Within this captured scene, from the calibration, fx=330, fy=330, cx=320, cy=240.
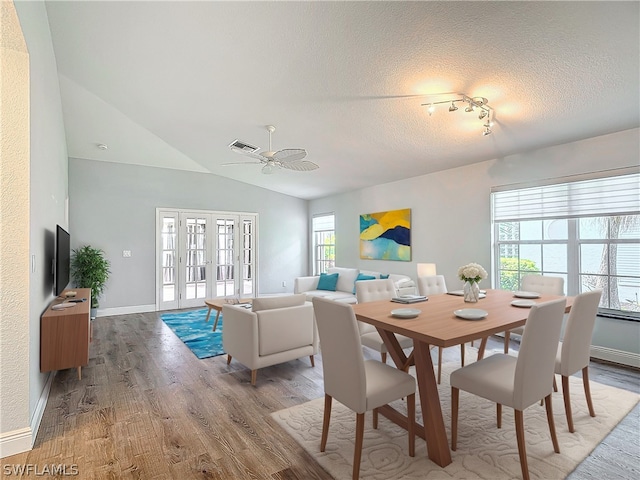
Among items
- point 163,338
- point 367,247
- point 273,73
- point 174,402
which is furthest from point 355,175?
point 174,402

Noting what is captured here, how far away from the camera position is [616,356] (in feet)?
11.5

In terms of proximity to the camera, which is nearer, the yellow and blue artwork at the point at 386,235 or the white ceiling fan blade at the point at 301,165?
the white ceiling fan blade at the point at 301,165

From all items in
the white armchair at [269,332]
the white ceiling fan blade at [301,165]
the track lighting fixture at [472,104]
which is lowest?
the white armchair at [269,332]

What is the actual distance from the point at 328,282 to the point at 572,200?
13.0ft

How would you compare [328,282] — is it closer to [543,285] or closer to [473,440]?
[543,285]

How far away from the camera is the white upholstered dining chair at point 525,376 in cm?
178

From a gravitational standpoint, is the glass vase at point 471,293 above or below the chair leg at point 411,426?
above

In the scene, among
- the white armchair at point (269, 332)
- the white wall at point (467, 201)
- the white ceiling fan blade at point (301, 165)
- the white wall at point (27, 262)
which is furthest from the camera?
the white ceiling fan blade at point (301, 165)

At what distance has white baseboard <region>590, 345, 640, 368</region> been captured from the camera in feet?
11.1

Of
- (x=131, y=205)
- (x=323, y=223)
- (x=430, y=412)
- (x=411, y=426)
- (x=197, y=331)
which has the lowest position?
(x=197, y=331)

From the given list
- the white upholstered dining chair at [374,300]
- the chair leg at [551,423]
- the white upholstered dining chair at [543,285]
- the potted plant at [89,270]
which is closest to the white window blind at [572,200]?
the white upholstered dining chair at [543,285]

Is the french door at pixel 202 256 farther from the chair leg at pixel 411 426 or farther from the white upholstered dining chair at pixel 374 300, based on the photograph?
the chair leg at pixel 411 426

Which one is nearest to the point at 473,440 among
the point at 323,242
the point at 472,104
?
the point at 472,104

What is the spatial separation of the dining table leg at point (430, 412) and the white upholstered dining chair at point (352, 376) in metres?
0.08
